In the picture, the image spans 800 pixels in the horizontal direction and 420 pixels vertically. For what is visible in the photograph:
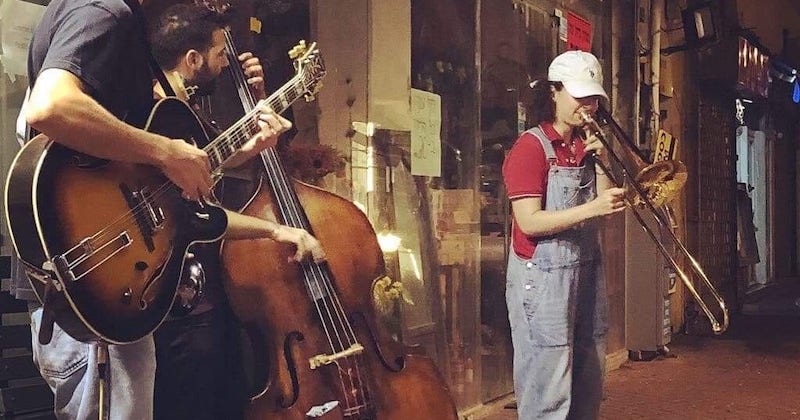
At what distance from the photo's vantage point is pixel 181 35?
2145 mm

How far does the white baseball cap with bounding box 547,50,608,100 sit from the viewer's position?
260 cm

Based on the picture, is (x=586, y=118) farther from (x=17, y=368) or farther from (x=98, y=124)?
(x=17, y=368)

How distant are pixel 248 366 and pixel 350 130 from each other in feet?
4.32

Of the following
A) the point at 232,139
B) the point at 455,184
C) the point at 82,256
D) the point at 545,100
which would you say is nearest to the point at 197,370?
the point at 232,139

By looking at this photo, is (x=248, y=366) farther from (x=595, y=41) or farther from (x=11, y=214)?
(x=595, y=41)

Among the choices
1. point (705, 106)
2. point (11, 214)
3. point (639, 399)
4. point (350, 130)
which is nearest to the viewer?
point (11, 214)

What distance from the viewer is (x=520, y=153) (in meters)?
2.53

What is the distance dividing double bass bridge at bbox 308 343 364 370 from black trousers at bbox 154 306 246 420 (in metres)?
0.25

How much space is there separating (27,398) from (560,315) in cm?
153

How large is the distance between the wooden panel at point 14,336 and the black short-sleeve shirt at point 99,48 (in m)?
0.94

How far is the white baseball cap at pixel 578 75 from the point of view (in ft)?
8.52

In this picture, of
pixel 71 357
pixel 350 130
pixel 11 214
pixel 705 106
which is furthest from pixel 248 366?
pixel 705 106

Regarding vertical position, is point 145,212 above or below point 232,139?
below

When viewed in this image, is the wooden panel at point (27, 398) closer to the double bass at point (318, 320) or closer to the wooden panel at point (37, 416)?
the wooden panel at point (37, 416)
